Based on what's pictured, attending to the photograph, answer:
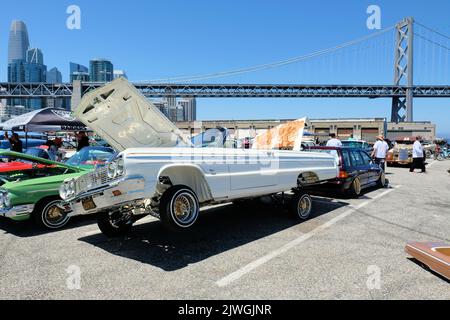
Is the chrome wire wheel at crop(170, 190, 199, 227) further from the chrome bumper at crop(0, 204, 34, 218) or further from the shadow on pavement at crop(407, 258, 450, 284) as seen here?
the chrome bumper at crop(0, 204, 34, 218)

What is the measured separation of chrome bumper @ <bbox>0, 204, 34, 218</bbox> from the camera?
17.7 feet

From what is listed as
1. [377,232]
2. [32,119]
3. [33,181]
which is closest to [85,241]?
[33,181]

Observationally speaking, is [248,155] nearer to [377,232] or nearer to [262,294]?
[262,294]

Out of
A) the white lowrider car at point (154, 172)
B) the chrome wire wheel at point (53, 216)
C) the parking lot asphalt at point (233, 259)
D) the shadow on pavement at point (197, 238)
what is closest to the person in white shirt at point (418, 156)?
the parking lot asphalt at point (233, 259)

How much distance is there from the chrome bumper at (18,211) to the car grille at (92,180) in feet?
4.93

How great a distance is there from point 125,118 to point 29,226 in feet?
9.53

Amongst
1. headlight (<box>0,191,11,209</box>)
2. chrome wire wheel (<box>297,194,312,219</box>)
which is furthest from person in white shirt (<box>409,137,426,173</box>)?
headlight (<box>0,191,11,209</box>)

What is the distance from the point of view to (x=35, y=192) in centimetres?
566

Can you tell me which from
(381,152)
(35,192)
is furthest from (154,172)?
(381,152)

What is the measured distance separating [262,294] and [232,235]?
2.11 m

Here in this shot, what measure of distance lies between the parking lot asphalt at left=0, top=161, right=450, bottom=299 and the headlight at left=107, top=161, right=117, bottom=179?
1096mm

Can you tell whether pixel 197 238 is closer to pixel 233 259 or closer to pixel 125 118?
pixel 233 259

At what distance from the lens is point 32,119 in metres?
10.9

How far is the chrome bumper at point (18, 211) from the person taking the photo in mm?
5395
